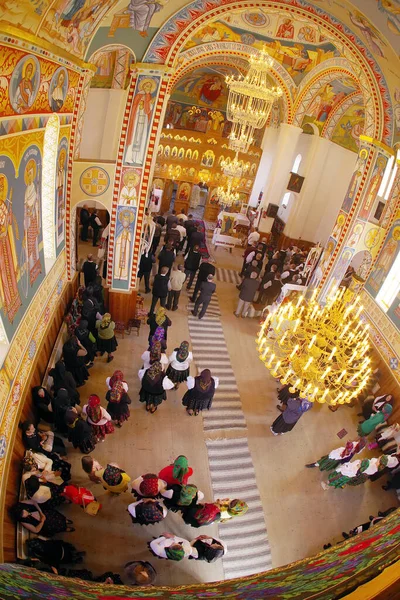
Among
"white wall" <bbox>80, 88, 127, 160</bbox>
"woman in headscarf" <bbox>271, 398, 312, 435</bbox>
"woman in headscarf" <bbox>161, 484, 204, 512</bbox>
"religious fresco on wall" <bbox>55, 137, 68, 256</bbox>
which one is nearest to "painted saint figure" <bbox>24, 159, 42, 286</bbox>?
"religious fresco on wall" <bbox>55, 137, 68, 256</bbox>

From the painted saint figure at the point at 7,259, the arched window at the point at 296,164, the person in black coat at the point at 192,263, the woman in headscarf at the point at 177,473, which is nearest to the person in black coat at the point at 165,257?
the person in black coat at the point at 192,263

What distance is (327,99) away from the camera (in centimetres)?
1520

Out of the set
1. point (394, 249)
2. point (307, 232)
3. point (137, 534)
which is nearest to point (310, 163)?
point (307, 232)

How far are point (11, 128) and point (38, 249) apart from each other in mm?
2490

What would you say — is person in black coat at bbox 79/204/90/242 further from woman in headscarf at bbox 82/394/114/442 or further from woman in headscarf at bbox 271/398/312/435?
woman in headscarf at bbox 271/398/312/435

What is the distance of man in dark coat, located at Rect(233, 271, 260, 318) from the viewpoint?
1095 centimetres

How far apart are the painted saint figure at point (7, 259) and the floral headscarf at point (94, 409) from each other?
6.21ft

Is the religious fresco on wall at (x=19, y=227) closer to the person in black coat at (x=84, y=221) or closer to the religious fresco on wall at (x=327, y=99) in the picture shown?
the person in black coat at (x=84, y=221)

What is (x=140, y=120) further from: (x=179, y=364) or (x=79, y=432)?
(x=79, y=432)

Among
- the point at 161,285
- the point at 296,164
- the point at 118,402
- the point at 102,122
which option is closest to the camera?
the point at 118,402

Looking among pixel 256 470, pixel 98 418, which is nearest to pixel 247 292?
pixel 256 470

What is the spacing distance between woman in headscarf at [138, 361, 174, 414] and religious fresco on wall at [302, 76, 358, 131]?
42.4 ft

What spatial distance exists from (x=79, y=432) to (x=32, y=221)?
3.60 m

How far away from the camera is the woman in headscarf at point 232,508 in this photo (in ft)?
18.0
